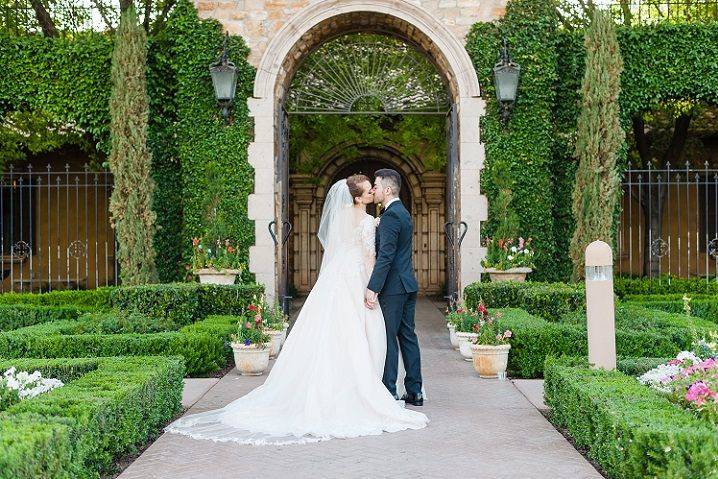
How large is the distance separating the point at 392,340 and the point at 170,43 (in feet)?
27.1

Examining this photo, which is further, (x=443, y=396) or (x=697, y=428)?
(x=443, y=396)

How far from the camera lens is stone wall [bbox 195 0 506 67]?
13023 mm

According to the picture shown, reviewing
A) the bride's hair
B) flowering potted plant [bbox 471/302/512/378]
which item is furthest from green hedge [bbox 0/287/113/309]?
the bride's hair

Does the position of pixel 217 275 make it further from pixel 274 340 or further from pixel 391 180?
pixel 391 180

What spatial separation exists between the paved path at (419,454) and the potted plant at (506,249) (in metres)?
5.63

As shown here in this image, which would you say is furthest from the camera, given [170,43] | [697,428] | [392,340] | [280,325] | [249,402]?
[170,43]

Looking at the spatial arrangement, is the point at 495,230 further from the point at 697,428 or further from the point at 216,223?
the point at 697,428

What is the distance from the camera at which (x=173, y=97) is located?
13.8 metres

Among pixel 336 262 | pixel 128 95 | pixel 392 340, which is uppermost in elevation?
pixel 128 95

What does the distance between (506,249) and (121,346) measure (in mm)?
6024

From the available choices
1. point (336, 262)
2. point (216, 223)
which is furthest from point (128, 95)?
point (336, 262)

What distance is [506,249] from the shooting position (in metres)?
12.5

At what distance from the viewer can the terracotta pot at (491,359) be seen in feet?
26.9

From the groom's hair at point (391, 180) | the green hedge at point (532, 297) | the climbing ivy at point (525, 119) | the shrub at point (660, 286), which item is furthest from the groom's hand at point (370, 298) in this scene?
the shrub at point (660, 286)
